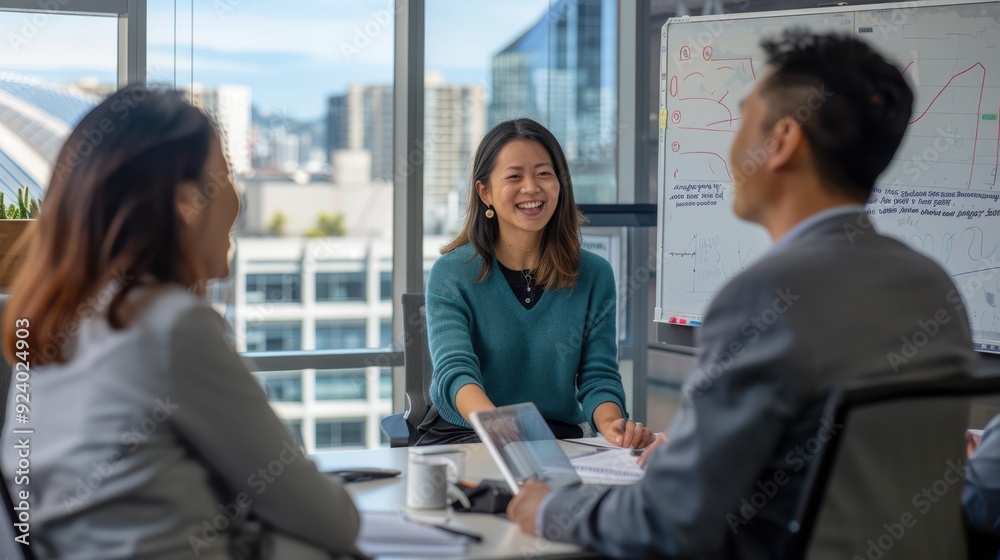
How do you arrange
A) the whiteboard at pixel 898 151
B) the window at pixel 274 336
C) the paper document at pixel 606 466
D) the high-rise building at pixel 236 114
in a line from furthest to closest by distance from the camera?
the window at pixel 274 336 < the high-rise building at pixel 236 114 < the whiteboard at pixel 898 151 < the paper document at pixel 606 466

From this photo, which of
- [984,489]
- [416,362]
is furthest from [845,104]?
[416,362]

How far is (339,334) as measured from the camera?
3879 millimetres

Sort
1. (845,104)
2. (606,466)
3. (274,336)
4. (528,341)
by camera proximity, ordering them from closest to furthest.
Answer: (845,104) → (606,466) → (528,341) → (274,336)

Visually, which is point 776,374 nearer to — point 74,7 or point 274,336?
point 274,336

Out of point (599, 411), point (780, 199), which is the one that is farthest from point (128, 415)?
point (599, 411)

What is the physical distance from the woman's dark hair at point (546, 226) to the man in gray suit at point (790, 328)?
1.23 metres

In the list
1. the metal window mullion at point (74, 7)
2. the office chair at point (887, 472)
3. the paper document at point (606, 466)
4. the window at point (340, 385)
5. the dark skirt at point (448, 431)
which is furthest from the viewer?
the window at point (340, 385)

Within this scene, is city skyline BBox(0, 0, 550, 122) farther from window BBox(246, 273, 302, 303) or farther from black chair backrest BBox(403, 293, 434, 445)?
black chair backrest BBox(403, 293, 434, 445)

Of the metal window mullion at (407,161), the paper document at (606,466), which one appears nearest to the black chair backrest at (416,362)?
the paper document at (606,466)

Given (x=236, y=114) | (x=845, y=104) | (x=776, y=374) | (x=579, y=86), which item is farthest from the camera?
(x=579, y=86)

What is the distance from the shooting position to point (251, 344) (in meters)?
3.78

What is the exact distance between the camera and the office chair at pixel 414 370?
2729 millimetres

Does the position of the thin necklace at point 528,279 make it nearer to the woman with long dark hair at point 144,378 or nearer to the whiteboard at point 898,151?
the whiteboard at point 898,151

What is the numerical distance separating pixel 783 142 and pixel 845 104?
10 cm
